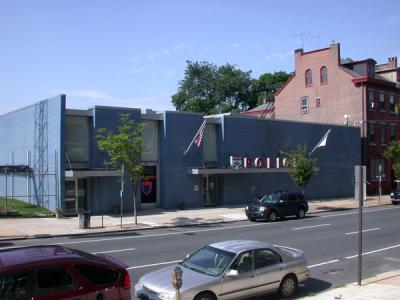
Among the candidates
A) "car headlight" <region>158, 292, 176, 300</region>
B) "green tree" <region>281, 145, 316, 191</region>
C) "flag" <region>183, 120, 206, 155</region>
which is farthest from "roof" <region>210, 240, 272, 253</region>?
"green tree" <region>281, 145, 316, 191</region>

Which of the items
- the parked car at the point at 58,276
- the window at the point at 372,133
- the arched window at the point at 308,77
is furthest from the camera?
the arched window at the point at 308,77

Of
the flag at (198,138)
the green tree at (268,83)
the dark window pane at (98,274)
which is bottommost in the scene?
the dark window pane at (98,274)

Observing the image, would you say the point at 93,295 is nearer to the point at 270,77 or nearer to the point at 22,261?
the point at 22,261

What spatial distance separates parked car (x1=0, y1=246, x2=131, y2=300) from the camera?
6.97m

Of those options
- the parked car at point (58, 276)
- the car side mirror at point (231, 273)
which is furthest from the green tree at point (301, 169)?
the parked car at point (58, 276)

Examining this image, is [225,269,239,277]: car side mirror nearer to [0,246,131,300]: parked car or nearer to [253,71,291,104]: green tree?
[0,246,131,300]: parked car

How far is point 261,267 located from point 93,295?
14.5 feet

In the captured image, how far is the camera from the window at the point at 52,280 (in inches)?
282

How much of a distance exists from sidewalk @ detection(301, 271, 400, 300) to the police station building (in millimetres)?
17830

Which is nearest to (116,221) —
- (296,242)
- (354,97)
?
(296,242)

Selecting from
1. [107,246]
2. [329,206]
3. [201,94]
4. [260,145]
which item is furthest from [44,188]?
[201,94]

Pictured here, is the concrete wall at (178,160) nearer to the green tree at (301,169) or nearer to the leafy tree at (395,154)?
the green tree at (301,169)

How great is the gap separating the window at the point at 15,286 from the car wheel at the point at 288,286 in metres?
6.09

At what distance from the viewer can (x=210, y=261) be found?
10.6m
